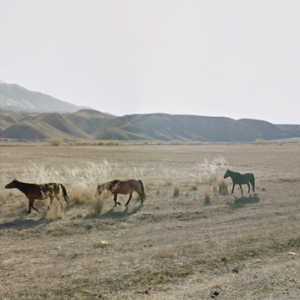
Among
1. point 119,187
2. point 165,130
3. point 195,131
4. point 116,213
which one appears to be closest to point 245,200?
point 119,187

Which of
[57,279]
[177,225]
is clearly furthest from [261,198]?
[57,279]

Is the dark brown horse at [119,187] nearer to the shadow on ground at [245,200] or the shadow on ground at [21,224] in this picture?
the shadow on ground at [21,224]

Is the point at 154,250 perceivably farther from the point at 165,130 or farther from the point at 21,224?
the point at 165,130

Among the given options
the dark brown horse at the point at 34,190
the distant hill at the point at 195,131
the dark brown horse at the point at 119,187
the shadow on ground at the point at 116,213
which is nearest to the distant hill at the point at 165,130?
the distant hill at the point at 195,131

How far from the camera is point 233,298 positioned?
3.59 metres

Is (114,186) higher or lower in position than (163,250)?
higher

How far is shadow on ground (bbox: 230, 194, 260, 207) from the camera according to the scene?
9281 millimetres

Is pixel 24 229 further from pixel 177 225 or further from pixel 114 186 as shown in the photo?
pixel 177 225

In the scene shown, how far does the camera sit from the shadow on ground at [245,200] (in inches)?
365

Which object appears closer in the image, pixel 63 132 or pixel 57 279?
pixel 57 279

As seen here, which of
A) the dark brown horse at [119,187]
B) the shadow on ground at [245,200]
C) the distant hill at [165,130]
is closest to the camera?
the dark brown horse at [119,187]

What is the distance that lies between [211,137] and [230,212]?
587ft

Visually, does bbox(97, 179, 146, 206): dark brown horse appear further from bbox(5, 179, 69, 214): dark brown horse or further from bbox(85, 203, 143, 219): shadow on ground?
bbox(5, 179, 69, 214): dark brown horse

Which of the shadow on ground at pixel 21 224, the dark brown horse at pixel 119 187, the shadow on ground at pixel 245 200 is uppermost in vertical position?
the dark brown horse at pixel 119 187
